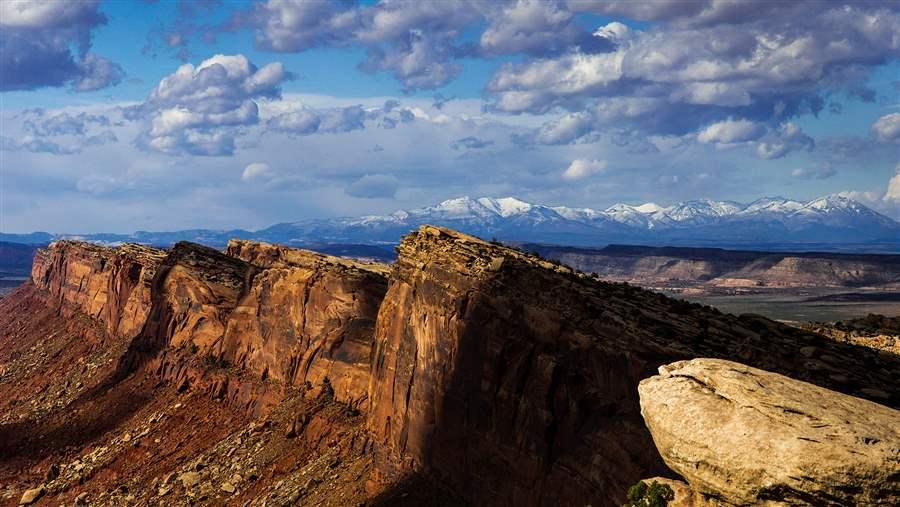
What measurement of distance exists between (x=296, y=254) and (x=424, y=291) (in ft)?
149

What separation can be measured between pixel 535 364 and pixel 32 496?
168ft

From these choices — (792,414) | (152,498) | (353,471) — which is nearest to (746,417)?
→ (792,414)

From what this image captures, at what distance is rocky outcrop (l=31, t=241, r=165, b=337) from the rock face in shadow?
59.2 m

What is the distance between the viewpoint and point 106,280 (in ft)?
421

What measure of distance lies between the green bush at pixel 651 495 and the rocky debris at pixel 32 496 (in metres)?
61.4

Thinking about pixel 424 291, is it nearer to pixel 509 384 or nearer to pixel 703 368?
pixel 509 384

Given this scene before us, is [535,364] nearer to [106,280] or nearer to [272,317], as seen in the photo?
[272,317]

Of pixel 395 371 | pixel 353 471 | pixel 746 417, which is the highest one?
pixel 746 417

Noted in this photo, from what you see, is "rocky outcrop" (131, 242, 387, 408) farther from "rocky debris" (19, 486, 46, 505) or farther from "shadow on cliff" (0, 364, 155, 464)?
"rocky debris" (19, 486, 46, 505)

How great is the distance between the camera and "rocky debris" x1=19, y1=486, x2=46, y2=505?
7781 cm

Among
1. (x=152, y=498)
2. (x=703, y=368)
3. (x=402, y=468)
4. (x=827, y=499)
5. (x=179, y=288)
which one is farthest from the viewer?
(x=179, y=288)

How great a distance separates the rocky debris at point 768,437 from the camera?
83.0 ft

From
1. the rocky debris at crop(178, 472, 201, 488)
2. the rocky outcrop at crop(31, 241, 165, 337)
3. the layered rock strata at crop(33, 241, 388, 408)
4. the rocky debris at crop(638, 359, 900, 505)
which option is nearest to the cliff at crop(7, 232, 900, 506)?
the layered rock strata at crop(33, 241, 388, 408)

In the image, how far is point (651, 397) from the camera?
2972 cm
